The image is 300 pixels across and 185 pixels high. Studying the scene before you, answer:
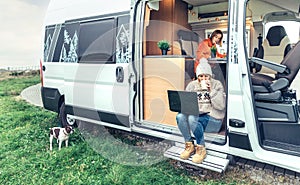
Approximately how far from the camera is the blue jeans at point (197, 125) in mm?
2779

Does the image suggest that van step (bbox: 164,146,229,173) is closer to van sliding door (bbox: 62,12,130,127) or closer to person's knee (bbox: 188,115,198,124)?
person's knee (bbox: 188,115,198,124)

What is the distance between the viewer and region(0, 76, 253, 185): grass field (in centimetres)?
284

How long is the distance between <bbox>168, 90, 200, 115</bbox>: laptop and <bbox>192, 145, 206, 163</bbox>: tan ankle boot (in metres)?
0.37

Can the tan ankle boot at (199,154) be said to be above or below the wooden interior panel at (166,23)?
below

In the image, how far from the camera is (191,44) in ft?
19.0

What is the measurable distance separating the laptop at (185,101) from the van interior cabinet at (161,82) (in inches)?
16.1

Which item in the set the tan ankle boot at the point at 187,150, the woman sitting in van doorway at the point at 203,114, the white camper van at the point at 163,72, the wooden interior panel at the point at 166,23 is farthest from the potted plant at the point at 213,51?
the tan ankle boot at the point at 187,150

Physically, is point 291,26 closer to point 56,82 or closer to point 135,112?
point 135,112

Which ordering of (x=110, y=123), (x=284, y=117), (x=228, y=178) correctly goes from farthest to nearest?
1. (x=110, y=123)
2. (x=228, y=178)
3. (x=284, y=117)

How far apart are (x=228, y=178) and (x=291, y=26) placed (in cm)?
319

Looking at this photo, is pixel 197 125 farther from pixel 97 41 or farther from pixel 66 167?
pixel 97 41

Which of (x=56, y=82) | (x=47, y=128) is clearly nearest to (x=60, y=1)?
(x=56, y=82)

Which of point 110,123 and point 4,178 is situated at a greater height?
point 110,123

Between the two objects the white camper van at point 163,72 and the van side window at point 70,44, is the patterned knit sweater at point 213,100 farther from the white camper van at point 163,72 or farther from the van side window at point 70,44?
the van side window at point 70,44
